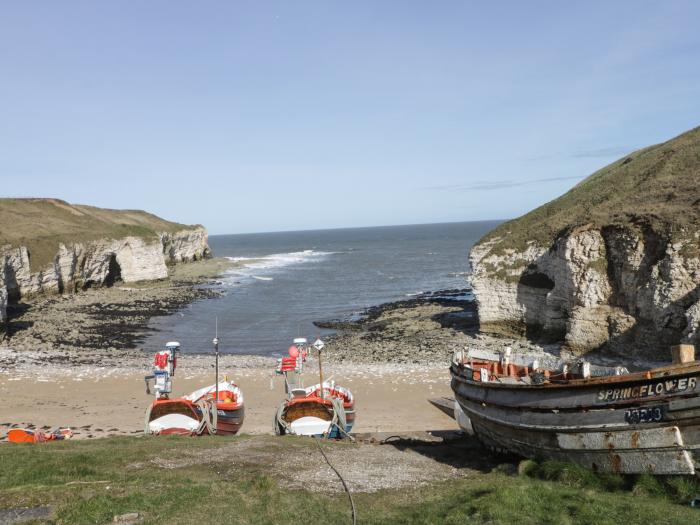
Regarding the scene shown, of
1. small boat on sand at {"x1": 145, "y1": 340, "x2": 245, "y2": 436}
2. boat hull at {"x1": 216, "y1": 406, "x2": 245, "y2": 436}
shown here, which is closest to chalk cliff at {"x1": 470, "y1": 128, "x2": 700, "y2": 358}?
boat hull at {"x1": 216, "y1": 406, "x2": 245, "y2": 436}

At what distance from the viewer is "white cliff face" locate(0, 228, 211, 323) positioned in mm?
56094

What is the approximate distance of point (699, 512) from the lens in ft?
31.0

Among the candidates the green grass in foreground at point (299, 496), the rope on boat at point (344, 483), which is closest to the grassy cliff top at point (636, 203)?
the green grass in foreground at point (299, 496)

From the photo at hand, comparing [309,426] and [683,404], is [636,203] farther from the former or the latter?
[683,404]

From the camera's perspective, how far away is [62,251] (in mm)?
65125

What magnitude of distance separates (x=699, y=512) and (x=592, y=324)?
25337 mm

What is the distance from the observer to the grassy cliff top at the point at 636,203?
32059 mm

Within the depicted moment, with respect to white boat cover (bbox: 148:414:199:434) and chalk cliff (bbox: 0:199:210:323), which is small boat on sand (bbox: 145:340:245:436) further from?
chalk cliff (bbox: 0:199:210:323)

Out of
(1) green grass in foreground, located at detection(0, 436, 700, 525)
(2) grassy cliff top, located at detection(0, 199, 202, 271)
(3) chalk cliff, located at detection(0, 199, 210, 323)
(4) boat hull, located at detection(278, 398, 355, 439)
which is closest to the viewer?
(1) green grass in foreground, located at detection(0, 436, 700, 525)

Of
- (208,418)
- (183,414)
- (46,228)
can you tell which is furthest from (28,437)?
(46,228)

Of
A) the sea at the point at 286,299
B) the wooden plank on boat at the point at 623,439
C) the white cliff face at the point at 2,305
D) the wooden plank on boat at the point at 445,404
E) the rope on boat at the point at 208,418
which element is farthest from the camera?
the sea at the point at 286,299

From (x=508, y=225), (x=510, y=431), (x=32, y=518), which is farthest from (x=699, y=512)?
(x=508, y=225)

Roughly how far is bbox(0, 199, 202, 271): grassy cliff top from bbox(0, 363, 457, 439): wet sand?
32999mm

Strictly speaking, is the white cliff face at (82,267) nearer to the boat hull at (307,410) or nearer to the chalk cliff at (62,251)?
the chalk cliff at (62,251)
